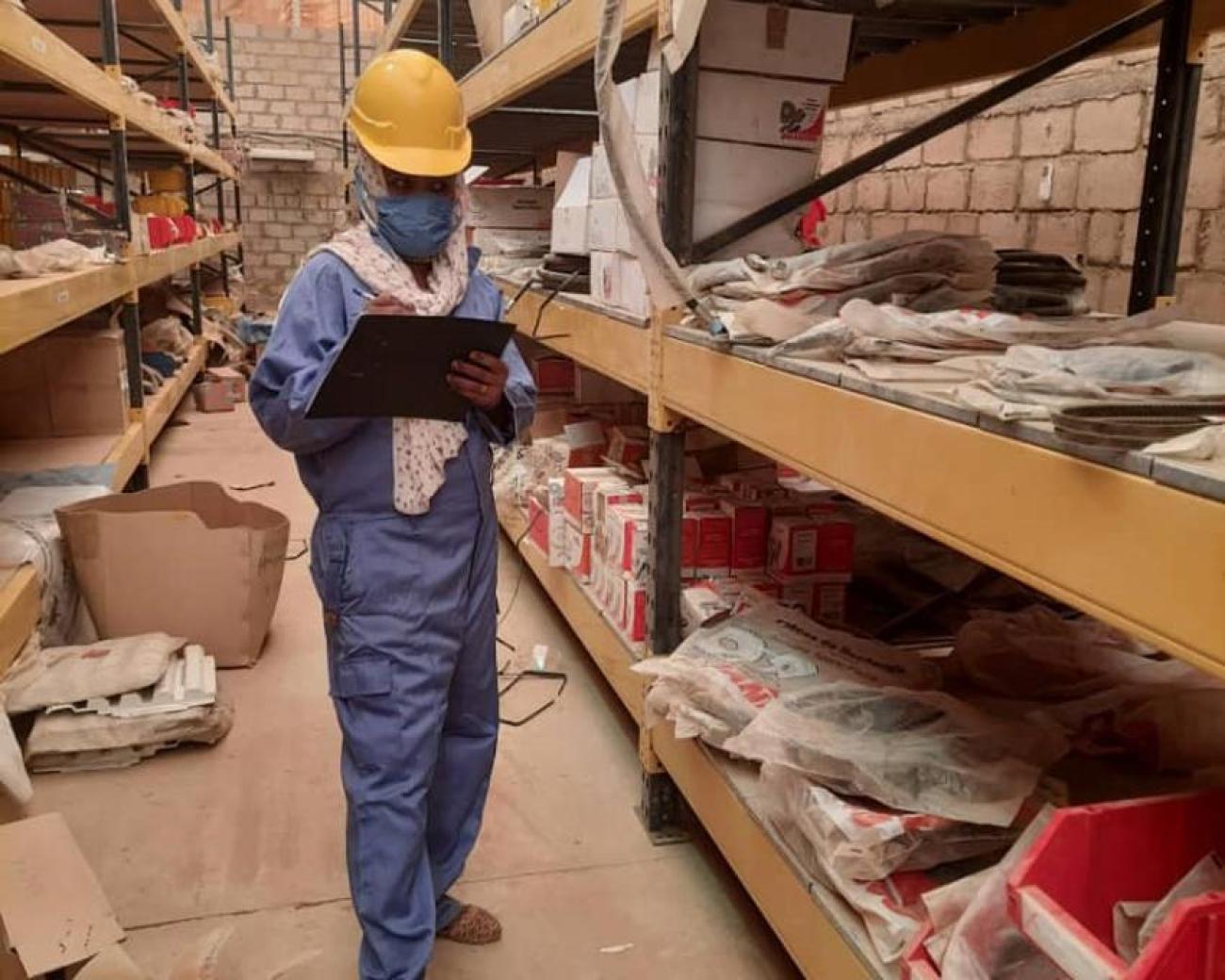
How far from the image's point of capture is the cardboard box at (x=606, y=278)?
223cm

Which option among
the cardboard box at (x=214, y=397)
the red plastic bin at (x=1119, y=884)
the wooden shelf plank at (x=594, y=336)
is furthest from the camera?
the cardboard box at (x=214, y=397)

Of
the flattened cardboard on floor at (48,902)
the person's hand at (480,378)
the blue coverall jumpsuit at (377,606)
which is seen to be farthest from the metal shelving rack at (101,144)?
the person's hand at (480,378)

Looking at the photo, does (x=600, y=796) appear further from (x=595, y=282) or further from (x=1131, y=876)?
(x=1131, y=876)

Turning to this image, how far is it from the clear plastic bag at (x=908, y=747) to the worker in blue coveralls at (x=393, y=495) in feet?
1.62

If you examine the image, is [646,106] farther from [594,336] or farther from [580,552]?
[580,552]

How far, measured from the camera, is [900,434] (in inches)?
43.4

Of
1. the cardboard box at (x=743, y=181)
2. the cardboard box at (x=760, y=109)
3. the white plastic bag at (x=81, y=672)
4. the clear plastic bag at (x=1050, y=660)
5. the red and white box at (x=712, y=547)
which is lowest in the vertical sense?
the white plastic bag at (x=81, y=672)

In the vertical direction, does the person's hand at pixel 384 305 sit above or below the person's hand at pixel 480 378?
above

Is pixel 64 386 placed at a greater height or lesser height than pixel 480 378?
lesser

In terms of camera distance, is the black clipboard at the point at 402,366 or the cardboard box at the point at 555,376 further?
the cardboard box at the point at 555,376

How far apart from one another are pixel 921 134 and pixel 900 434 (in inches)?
42.6

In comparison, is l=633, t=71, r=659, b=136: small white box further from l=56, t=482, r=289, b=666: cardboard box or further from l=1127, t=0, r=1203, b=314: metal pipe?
l=56, t=482, r=289, b=666: cardboard box

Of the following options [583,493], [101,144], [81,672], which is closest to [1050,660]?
[583,493]

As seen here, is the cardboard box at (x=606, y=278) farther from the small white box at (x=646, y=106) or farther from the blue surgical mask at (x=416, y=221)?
the blue surgical mask at (x=416, y=221)
